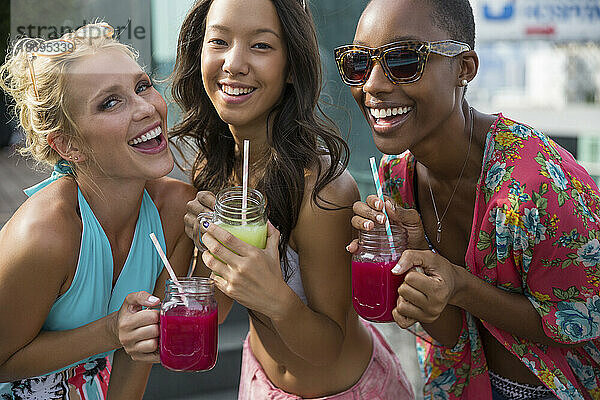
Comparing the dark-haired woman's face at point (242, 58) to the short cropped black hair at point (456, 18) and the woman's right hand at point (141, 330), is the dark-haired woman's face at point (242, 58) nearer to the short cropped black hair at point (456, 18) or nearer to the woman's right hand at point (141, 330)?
the short cropped black hair at point (456, 18)

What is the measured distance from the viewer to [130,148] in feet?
5.11

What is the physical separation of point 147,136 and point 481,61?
0.94m

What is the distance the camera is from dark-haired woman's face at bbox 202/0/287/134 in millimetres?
1586

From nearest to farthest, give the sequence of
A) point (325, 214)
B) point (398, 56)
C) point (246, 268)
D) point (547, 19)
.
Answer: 1. point (246, 268)
2. point (398, 56)
3. point (325, 214)
4. point (547, 19)

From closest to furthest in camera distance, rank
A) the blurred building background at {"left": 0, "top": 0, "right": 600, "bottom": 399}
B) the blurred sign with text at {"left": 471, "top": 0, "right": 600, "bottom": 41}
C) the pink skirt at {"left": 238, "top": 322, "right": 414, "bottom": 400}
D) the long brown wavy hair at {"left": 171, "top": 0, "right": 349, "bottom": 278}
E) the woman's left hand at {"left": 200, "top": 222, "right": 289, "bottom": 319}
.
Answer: the woman's left hand at {"left": 200, "top": 222, "right": 289, "bottom": 319}, the blurred building background at {"left": 0, "top": 0, "right": 600, "bottom": 399}, the long brown wavy hair at {"left": 171, "top": 0, "right": 349, "bottom": 278}, the pink skirt at {"left": 238, "top": 322, "right": 414, "bottom": 400}, the blurred sign with text at {"left": 471, "top": 0, "right": 600, "bottom": 41}

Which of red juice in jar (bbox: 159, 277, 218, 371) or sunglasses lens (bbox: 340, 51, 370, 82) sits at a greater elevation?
sunglasses lens (bbox: 340, 51, 370, 82)

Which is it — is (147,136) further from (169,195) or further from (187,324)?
(187,324)

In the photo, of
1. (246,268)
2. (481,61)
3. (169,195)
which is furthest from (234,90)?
(481,61)

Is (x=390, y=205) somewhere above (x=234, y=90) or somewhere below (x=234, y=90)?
below

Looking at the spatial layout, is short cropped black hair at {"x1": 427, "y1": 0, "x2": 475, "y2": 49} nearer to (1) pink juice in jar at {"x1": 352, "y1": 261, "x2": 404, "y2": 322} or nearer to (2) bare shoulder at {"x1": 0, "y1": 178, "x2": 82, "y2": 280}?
(1) pink juice in jar at {"x1": 352, "y1": 261, "x2": 404, "y2": 322}

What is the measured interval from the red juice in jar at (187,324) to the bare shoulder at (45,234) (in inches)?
9.8

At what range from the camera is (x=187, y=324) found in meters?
1.48

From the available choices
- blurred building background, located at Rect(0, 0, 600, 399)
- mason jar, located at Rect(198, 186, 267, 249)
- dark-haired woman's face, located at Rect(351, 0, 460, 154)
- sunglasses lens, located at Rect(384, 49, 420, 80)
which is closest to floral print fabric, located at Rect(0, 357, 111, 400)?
blurred building background, located at Rect(0, 0, 600, 399)

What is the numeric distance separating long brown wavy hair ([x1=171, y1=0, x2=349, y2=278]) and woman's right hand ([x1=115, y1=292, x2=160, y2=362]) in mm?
359
